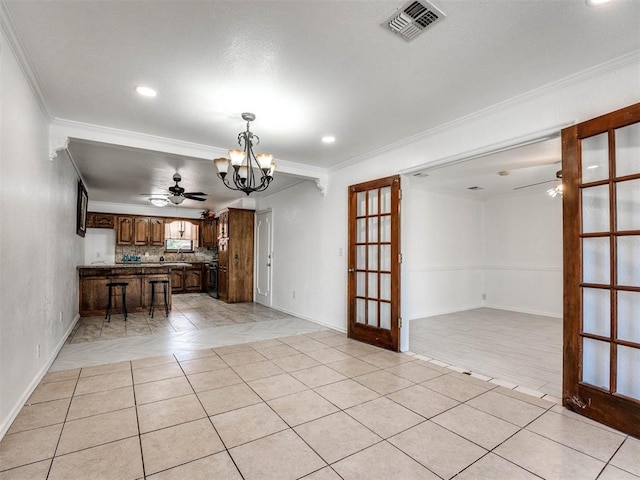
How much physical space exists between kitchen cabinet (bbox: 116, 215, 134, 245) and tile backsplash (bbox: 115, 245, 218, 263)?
1.02 ft

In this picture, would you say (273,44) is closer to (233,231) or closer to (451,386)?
(451,386)

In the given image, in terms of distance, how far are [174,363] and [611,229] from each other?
159 inches

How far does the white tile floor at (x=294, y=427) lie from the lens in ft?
5.84

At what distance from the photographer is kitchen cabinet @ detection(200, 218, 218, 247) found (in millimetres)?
9961

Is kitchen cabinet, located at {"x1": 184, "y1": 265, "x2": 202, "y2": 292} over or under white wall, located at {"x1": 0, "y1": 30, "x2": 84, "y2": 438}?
under

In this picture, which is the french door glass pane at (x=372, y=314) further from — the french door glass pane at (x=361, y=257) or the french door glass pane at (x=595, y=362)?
the french door glass pane at (x=595, y=362)

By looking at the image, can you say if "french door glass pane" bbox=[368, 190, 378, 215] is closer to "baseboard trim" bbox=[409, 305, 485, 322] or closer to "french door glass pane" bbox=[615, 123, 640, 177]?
"french door glass pane" bbox=[615, 123, 640, 177]

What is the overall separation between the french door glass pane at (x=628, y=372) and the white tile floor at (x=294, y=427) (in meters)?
0.29

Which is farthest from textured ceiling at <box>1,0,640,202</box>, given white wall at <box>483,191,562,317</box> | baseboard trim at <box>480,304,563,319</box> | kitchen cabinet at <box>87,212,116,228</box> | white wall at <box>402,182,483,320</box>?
kitchen cabinet at <box>87,212,116,228</box>

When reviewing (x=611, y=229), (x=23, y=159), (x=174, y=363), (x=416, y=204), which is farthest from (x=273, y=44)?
(x=416, y=204)

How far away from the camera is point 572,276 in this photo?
2416mm

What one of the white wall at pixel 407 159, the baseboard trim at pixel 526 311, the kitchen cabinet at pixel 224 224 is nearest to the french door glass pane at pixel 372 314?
the white wall at pixel 407 159

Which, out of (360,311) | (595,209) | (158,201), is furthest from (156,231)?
(595,209)

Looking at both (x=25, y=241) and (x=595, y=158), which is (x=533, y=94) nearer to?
(x=595, y=158)
